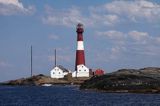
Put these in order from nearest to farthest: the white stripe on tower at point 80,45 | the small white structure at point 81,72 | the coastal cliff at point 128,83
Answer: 1. the coastal cliff at point 128,83
2. the white stripe on tower at point 80,45
3. the small white structure at point 81,72

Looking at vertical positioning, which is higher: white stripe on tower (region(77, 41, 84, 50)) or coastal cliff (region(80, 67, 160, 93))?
white stripe on tower (region(77, 41, 84, 50))

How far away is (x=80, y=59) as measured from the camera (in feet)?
580

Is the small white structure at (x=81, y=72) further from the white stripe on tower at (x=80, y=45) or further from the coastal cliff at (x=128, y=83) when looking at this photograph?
the coastal cliff at (x=128, y=83)

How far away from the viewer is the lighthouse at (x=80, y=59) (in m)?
173

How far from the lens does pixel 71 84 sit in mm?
191875

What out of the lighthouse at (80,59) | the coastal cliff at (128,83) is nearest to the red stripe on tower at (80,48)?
the lighthouse at (80,59)

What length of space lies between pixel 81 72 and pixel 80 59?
12.2 meters

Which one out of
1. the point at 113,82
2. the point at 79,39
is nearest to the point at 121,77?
the point at 113,82

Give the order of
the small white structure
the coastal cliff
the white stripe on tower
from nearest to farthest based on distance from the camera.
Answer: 1. the coastal cliff
2. the white stripe on tower
3. the small white structure

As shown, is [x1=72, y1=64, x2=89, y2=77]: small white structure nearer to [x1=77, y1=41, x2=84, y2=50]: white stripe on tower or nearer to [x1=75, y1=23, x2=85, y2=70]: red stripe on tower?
[x1=75, y1=23, x2=85, y2=70]: red stripe on tower

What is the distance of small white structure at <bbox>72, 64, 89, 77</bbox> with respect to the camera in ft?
596

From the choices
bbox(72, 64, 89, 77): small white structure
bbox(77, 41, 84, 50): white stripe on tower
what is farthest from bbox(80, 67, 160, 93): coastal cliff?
bbox(72, 64, 89, 77): small white structure

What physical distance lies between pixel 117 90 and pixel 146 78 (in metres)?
7.73

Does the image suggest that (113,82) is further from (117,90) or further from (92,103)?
(92,103)
